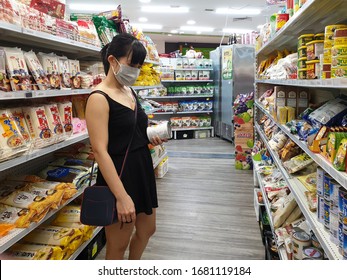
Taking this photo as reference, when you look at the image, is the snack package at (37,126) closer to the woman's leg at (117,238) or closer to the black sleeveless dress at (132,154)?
the black sleeveless dress at (132,154)

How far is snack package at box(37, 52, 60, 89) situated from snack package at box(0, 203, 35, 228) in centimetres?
81

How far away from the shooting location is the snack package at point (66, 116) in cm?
231

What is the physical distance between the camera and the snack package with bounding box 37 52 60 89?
2143 mm

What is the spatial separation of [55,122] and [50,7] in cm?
85

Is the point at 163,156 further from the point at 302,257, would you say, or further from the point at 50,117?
the point at 302,257

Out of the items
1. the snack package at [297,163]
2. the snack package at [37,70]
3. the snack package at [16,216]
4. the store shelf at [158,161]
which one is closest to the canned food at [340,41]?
the snack package at [297,163]

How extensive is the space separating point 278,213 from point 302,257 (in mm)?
630

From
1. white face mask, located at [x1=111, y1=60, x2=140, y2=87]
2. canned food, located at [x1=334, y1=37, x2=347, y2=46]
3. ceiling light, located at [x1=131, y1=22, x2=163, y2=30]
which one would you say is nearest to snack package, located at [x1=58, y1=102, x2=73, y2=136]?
white face mask, located at [x1=111, y1=60, x2=140, y2=87]

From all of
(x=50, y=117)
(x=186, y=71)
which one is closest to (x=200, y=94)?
(x=186, y=71)

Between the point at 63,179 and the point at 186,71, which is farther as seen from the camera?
the point at 186,71

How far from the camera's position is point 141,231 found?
6.47ft

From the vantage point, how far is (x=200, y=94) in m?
8.37

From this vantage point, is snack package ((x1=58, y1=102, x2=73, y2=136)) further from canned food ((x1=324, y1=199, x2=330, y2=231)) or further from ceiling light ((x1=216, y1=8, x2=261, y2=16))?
ceiling light ((x1=216, y1=8, x2=261, y2=16))

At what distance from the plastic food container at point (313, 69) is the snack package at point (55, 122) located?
1.59 metres
